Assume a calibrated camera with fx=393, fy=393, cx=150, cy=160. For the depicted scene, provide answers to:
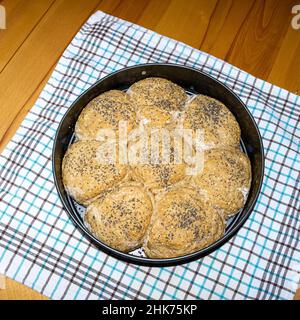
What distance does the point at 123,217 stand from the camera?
110 cm

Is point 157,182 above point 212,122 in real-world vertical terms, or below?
below

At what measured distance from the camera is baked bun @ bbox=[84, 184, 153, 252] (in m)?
1.11

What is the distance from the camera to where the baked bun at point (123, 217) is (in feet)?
3.63

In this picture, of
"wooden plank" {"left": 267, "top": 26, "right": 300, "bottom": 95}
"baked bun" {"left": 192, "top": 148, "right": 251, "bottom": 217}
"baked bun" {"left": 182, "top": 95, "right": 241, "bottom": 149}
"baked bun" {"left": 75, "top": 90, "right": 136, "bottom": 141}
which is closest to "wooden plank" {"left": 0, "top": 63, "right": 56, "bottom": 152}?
"baked bun" {"left": 75, "top": 90, "right": 136, "bottom": 141}

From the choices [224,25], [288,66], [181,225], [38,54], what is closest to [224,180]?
[181,225]

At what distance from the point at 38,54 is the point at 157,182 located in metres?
0.77

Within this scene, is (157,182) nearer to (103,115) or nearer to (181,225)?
(181,225)

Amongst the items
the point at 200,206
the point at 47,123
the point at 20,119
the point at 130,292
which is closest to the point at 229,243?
the point at 200,206

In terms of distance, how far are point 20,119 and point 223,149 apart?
75 centimetres

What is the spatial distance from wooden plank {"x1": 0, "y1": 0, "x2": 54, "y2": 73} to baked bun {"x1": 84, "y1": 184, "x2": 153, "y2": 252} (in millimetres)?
770

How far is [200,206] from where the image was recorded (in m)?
1.13

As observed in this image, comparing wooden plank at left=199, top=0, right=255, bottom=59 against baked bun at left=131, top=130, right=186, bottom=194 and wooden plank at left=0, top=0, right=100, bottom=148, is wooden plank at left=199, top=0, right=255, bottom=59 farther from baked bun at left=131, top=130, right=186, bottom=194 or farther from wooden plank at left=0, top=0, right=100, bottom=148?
baked bun at left=131, top=130, right=186, bottom=194

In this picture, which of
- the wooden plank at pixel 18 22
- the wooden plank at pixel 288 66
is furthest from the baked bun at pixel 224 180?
the wooden plank at pixel 18 22
